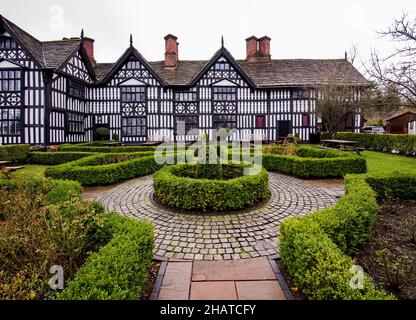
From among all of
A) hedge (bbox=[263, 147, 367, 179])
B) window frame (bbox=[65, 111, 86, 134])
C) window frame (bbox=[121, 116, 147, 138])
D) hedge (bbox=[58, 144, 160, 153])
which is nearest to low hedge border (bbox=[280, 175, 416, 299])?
hedge (bbox=[263, 147, 367, 179])

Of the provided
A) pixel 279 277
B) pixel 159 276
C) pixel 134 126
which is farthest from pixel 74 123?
pixel 279 277

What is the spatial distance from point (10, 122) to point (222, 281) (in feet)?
70.2

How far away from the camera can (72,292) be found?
2.28 meters

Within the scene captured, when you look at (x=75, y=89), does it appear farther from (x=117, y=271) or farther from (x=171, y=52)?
(x=117, y=271)

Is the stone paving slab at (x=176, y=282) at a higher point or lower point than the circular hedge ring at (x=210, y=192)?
lower

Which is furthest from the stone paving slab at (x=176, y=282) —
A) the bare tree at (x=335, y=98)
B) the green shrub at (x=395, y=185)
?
the bare tree at (x=335, y=98)

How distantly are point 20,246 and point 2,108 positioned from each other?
781 inches

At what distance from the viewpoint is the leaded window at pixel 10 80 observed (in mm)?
17484

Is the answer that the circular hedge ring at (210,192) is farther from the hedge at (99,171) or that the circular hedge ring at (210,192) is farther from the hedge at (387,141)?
the hedge at (387,141)

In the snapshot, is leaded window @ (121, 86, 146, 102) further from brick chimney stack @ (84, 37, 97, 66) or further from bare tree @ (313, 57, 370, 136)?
bare tree @ (313, 57, 370, 136)

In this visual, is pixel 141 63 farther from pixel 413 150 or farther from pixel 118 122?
pixel 413 150

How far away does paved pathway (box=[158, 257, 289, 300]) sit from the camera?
120 inches

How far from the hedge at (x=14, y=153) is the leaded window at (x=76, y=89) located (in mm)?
7101

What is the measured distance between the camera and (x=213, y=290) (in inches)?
123
